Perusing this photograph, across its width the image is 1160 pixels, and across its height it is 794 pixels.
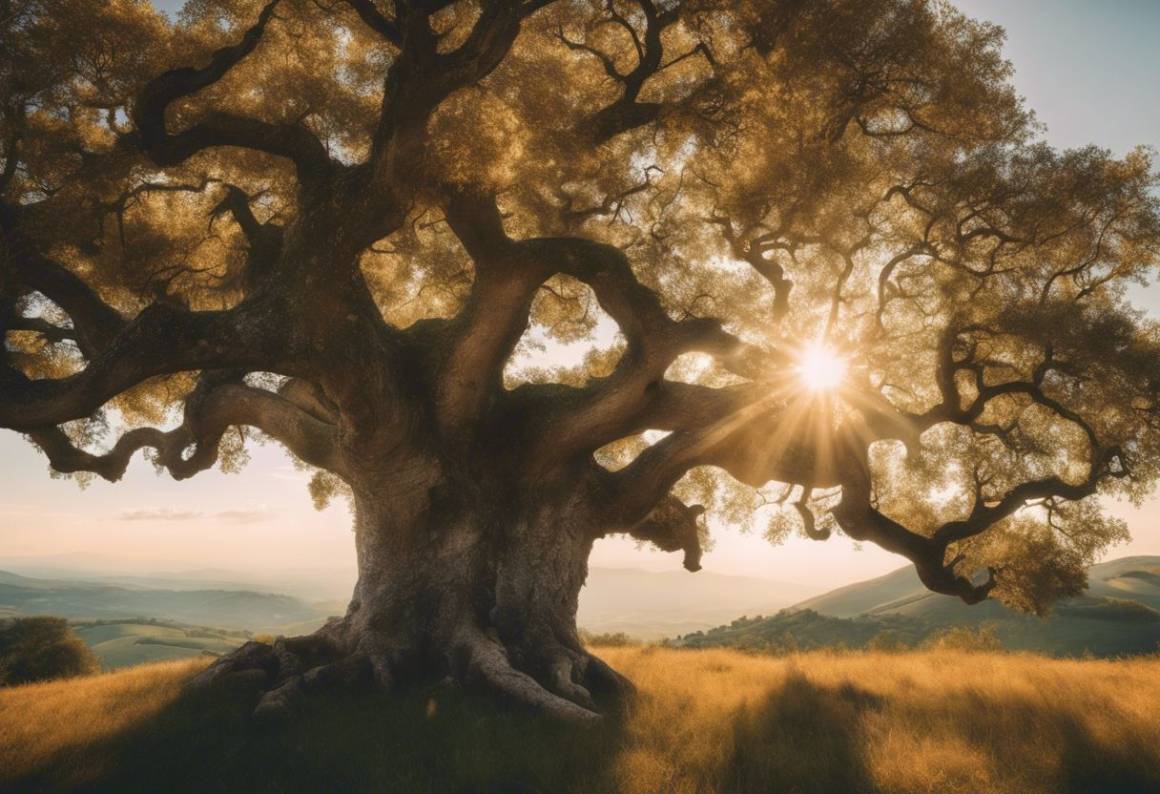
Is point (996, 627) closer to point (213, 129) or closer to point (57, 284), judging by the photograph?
point (213, 129)

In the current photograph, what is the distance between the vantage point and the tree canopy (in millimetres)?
9367

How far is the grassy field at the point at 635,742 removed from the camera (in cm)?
571

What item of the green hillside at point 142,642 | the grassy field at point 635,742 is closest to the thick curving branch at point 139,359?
the grassy field at point 635,742

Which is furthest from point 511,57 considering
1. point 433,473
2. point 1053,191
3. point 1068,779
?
point 1068,779

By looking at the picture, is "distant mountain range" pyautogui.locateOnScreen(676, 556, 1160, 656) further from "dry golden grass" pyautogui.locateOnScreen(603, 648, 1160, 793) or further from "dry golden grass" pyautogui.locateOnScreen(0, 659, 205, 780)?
"dry golden grass" pyautogui.locateOnScreen(0, 659, 205, 780)

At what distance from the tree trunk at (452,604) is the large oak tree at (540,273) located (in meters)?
0.07

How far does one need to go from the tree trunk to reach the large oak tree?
0.07m

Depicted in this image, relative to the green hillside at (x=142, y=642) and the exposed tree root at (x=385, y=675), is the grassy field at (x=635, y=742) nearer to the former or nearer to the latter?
the exposed tree root at (x=385, y=675)

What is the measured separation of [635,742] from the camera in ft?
22.3

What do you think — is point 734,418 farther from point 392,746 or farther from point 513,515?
point 392,746

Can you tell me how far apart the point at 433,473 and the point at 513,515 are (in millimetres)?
1946

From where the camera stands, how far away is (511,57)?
43.3 feet

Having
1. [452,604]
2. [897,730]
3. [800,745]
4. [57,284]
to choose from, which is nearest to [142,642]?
[57,284]

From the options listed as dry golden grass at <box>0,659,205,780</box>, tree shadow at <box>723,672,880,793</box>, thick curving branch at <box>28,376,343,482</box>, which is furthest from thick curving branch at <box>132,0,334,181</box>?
tree shadow at <box>723,672,880,793</box>
